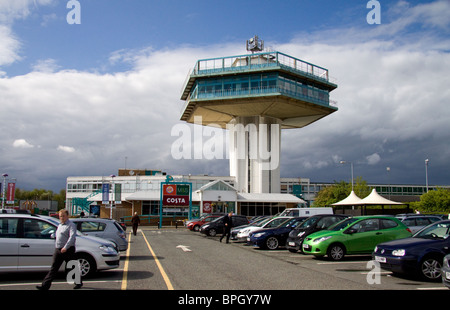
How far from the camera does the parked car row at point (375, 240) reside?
1016cm

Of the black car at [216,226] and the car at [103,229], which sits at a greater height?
the car at [103,229]

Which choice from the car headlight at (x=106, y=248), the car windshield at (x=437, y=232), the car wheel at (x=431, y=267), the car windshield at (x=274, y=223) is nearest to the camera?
the car wheel at (x=431, y=267)

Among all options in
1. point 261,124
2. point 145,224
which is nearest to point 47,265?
point 145,224

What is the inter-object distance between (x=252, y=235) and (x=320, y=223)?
3.81m

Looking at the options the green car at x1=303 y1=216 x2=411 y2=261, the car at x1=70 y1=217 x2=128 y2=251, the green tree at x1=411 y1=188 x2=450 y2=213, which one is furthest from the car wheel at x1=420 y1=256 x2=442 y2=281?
the green tree at x1=411 y1=188 x2=450 y2=213

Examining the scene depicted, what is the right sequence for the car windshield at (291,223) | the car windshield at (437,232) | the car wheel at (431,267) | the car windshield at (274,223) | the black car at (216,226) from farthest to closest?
the black car at (216,226), the car windshield at (274,223), the car windshield at (291,223), the car windshield at (437,232), the car wheel at (431,267)

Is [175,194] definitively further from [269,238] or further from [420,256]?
[420,256]

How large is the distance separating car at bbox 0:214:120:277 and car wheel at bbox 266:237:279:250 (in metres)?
10.1

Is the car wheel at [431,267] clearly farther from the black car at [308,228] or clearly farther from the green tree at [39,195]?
the green tree at [39,195]

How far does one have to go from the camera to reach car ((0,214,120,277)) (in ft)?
31.9

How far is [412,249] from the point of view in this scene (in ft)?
33.7

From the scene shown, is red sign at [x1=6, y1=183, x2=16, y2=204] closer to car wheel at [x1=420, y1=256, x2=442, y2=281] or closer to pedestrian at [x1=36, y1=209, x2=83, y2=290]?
pedestrian at [x1=36, y1=209, x2=83, y2=290]

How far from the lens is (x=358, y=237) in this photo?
47.1 ft

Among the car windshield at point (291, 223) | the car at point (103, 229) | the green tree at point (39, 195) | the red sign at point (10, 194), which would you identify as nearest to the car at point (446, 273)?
the car at point (103, 229)
